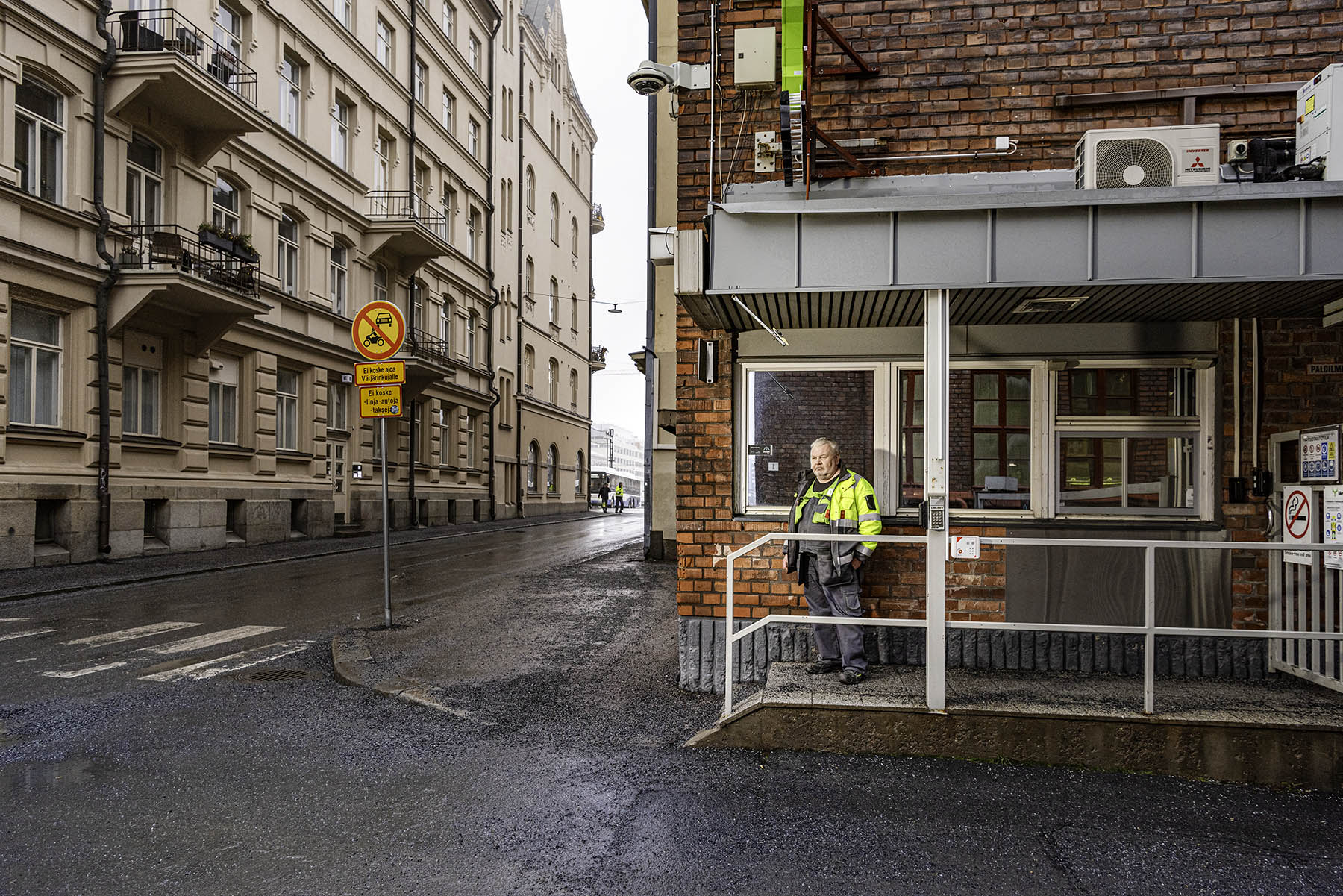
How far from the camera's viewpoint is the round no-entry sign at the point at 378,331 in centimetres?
974

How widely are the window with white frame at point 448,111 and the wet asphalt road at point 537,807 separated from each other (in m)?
29.3

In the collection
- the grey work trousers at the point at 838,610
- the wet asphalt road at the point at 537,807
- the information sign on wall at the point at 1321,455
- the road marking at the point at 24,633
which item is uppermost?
the information sign on wall at the point at 1321,455

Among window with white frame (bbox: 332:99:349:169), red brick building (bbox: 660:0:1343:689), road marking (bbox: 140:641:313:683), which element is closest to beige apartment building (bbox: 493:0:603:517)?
window with white frame (bbox: 332:99:349:169)

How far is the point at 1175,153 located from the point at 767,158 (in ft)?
8.77

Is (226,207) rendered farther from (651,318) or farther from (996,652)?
(996,652)

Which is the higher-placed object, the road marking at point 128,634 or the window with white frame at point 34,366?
the window with white frame at point 34,366

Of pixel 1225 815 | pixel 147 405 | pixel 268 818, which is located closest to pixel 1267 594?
pixel 1225 815

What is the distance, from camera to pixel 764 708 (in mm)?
5477

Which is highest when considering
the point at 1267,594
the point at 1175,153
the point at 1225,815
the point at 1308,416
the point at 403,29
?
the point at 403,29

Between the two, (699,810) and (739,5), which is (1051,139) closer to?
(739,5)

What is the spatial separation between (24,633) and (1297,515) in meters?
10.9

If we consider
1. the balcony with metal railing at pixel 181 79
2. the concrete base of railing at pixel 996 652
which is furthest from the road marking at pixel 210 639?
the balcony with metal railing at pixel 181 79

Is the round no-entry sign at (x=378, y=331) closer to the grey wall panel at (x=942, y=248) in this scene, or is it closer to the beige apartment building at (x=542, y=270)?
the grey wall panel at (x=942, y=248)

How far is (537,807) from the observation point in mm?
4527
